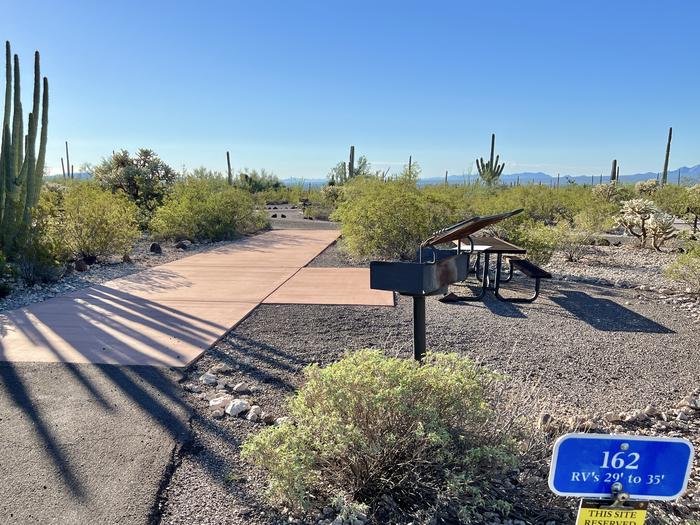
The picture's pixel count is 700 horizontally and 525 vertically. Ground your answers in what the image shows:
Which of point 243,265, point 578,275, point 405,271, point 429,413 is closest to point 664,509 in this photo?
point 429,413

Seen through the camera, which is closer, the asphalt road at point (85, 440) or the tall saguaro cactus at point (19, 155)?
the asphalt road at point (85, 440)

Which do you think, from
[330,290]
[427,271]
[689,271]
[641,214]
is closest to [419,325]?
[427,271]

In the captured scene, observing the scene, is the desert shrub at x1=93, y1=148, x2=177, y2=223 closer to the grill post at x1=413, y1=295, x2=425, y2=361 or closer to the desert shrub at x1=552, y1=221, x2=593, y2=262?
the desert shrub at x1=552, y1=221, x2=593, y2=262

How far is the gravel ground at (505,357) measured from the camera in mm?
2574

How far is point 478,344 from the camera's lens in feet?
16.6

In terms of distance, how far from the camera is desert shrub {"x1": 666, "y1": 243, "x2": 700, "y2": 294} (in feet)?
24.0

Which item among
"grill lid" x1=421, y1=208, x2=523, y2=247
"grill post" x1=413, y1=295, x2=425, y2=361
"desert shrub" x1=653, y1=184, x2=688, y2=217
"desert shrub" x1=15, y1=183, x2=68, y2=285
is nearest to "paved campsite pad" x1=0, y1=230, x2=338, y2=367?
"desert shrub" x1=15, y1=183, x2=68, y2=285

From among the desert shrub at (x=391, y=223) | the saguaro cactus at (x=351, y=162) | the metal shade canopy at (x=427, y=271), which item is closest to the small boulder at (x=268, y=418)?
the metal shade canopy at (x=427, y=271)

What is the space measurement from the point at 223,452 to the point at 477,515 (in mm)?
1479

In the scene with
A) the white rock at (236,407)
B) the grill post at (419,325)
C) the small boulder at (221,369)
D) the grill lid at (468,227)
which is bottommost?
the small boulder at (221,369)

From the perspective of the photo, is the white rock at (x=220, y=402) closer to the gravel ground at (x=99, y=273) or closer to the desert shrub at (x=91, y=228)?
the gravel ground at (x=99, y=273)

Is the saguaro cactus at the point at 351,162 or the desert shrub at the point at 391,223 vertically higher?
the saguaro cactus at the point at 351,162

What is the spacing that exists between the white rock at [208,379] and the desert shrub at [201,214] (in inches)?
406

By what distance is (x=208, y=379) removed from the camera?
405 centimetres
